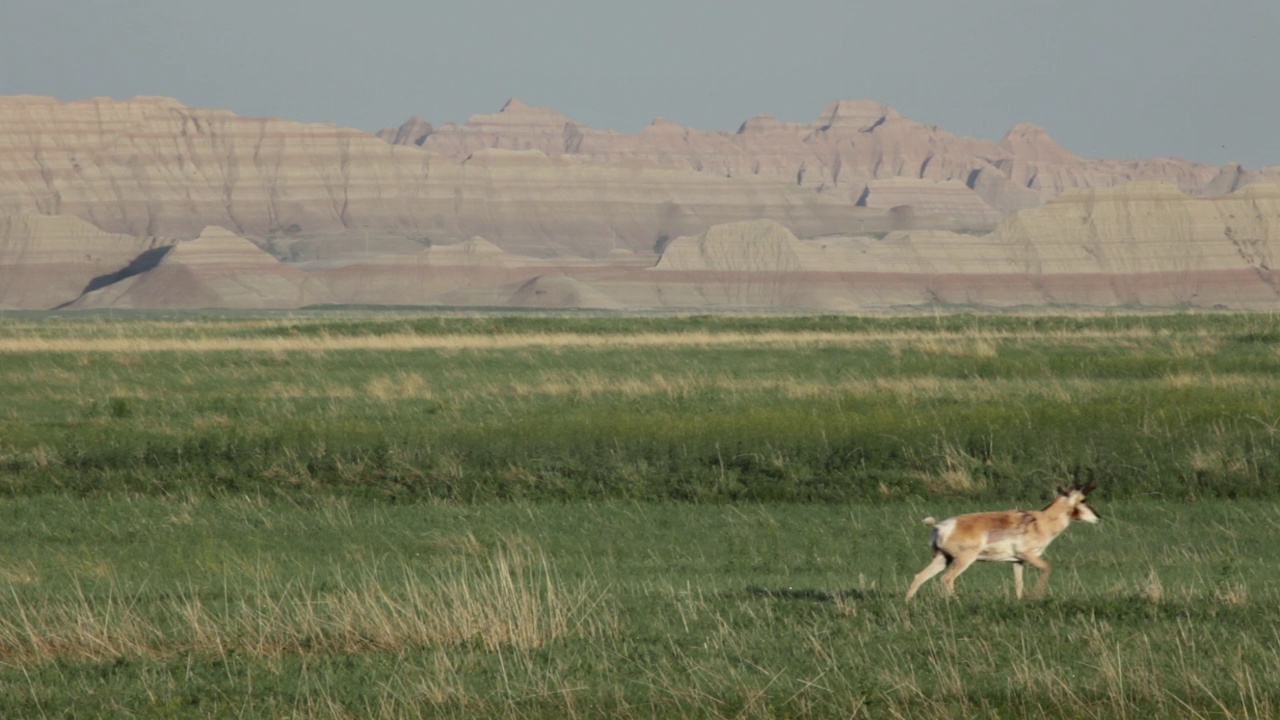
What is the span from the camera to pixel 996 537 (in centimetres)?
1141

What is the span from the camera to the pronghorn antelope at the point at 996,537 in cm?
1129

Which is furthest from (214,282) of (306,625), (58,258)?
(306,625)

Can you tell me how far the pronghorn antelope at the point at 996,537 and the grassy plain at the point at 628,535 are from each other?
31 centimetres

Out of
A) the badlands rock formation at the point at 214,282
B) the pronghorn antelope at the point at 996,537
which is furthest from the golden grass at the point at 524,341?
the badlands rock formation at the point at 214,282

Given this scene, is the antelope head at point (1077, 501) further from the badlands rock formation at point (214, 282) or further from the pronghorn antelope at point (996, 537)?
the badlands rock formation at point (214, 282)

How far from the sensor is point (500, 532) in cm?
1744

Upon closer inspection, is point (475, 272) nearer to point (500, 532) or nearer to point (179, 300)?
point (179, 300)

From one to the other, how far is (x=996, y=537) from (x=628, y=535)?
6.49 metres

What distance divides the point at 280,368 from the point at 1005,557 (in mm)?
30044

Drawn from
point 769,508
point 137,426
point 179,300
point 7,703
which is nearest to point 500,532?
point 769,508

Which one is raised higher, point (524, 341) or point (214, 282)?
point (524, 341)

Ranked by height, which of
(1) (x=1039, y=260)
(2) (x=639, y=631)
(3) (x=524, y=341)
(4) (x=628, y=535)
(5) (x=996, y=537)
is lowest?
(1) (x=1039, y=260)

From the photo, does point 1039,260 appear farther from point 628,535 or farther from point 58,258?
point 628,535

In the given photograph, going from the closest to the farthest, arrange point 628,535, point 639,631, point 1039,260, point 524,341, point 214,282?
point 639,631 < point 628,535 < point 524,341 < point 214,282 < point 1039,260
